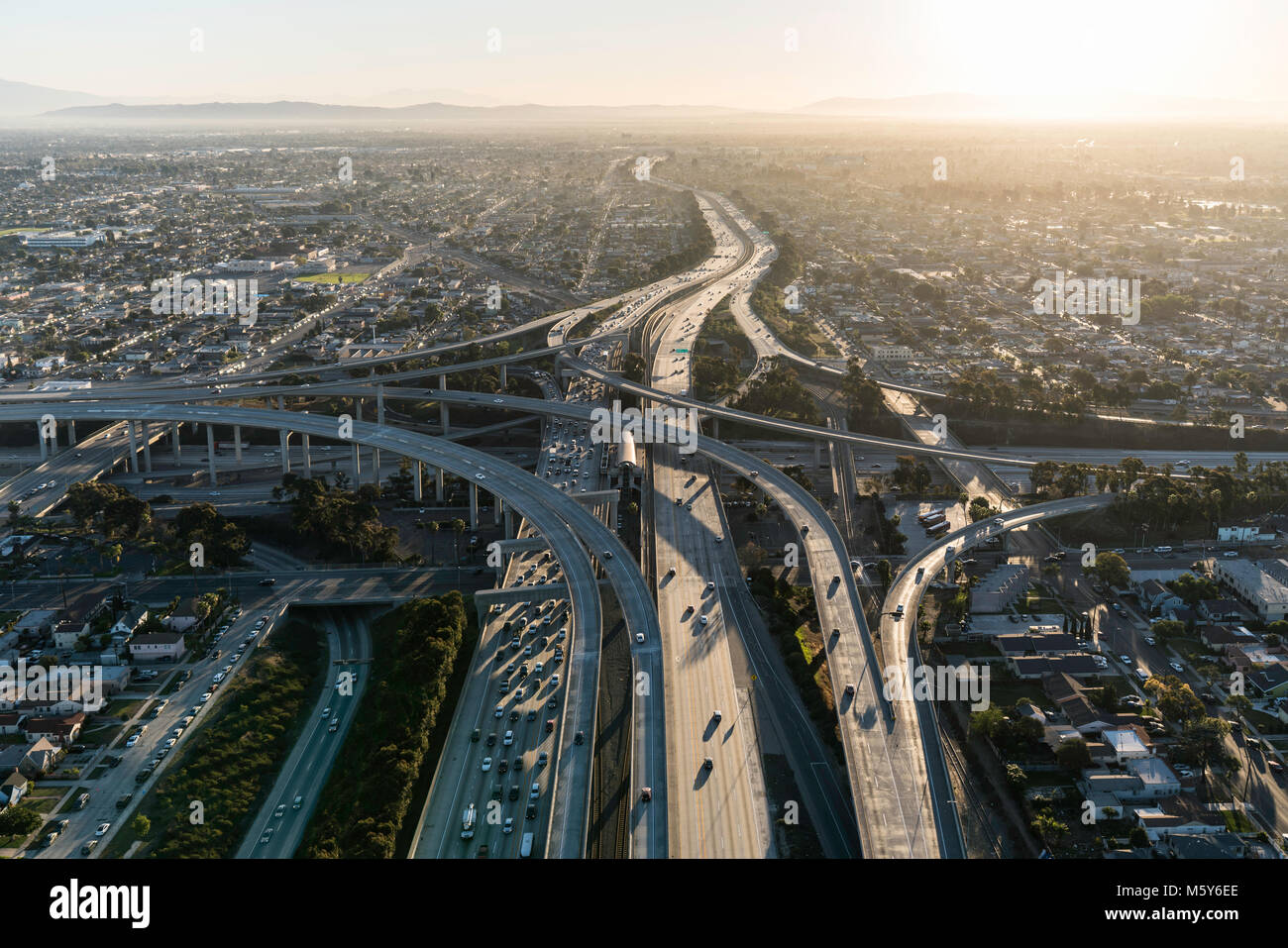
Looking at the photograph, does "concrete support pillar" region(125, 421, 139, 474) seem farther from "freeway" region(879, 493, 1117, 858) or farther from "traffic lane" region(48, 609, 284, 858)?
"freeway" region(879, 493, 1117, 858)

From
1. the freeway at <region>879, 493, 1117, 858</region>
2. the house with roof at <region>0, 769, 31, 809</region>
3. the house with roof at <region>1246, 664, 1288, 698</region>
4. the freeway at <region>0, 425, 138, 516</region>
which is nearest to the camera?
the freeway at <region>879, 493, 1117, 858</region>

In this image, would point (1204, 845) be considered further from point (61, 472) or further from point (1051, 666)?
point (61, 472)

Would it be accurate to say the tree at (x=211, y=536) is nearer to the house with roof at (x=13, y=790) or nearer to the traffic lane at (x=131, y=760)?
the traffic lane at (x=131, y=760)

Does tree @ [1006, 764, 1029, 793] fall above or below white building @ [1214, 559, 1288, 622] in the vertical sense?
below

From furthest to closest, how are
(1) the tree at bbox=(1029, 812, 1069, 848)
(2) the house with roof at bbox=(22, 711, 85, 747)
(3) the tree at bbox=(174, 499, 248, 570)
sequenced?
1. (3) the tree at bbox=(174, 499, 248, 570)
2. (2) the house with roof at bbox=(22, 711, 85, 747)
3. (1) the tree at bbox=(1029, 812, 1069, 848)

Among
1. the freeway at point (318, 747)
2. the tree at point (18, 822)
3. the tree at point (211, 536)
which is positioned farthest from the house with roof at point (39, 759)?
the tree at point (211, 536)

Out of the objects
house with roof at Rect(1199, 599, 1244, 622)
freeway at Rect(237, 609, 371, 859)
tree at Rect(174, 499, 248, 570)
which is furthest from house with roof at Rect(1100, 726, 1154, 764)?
tree at Rect(174, 499, 248, 570)

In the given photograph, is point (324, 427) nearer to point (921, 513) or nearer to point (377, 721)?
point (377, 721)

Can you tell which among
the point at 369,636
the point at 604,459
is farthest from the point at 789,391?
the point at 369,636

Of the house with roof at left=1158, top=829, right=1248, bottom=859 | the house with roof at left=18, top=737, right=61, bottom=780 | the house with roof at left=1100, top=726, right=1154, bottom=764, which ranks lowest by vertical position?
the house with roof at left=1158, top=829, right=1248, bottom=859

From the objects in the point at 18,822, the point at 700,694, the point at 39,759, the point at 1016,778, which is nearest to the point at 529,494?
the point at 700,694

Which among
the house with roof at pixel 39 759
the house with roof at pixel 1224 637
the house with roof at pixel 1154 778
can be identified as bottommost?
the house with roof at pixel 1154 778
